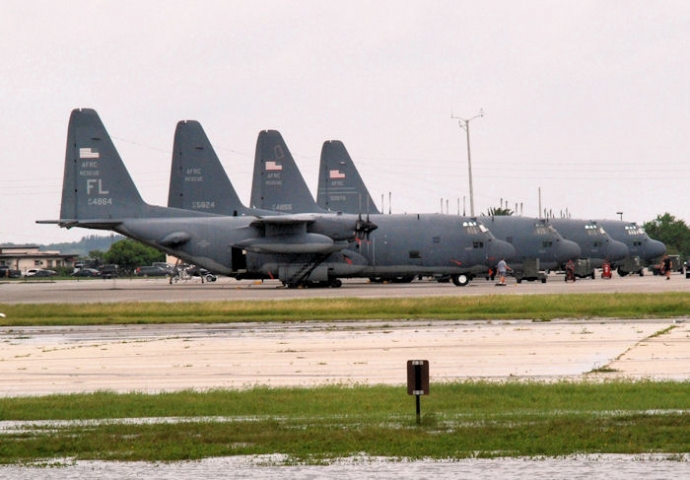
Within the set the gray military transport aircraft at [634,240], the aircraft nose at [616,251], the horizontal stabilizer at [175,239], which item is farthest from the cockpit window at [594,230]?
the horizontal stabilizer at [175,239]

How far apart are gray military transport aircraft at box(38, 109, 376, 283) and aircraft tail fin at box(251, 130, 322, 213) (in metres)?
13.3

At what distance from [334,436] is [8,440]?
14.8 ft

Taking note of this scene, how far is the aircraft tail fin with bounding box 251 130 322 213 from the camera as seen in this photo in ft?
304

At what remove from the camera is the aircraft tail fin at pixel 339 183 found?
10256cm

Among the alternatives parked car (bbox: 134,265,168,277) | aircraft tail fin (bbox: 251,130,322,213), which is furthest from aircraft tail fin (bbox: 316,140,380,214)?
parked car (bbox: 134,265,168,277)

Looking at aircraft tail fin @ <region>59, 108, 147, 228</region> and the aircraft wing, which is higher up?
aircraft tail fin @ <region>59, 108, 147, 228</region>

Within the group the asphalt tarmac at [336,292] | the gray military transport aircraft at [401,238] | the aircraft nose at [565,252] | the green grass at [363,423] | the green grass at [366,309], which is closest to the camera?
the green grass at [363,423]

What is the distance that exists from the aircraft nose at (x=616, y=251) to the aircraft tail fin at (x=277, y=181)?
25222 mm

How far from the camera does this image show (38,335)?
1523 inches

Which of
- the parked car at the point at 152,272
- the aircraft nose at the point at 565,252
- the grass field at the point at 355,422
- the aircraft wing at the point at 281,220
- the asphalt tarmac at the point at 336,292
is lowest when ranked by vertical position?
the grass field at the point at 355,422

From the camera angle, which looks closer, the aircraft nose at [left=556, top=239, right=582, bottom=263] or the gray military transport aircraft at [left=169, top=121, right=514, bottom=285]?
the gray military transport aircraft at [left=169, top=121, right=514, bottom=285]

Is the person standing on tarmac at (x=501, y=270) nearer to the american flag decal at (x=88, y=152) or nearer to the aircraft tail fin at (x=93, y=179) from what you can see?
the aircraft tail fin at (x=93, y=179)

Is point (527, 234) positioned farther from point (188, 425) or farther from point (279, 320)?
point (188, 425)

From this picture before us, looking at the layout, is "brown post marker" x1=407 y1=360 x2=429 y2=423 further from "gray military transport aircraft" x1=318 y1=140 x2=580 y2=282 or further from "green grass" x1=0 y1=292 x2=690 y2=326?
"gray military transport aircraft" x1=318 y1=140 x2=580 y2=282
